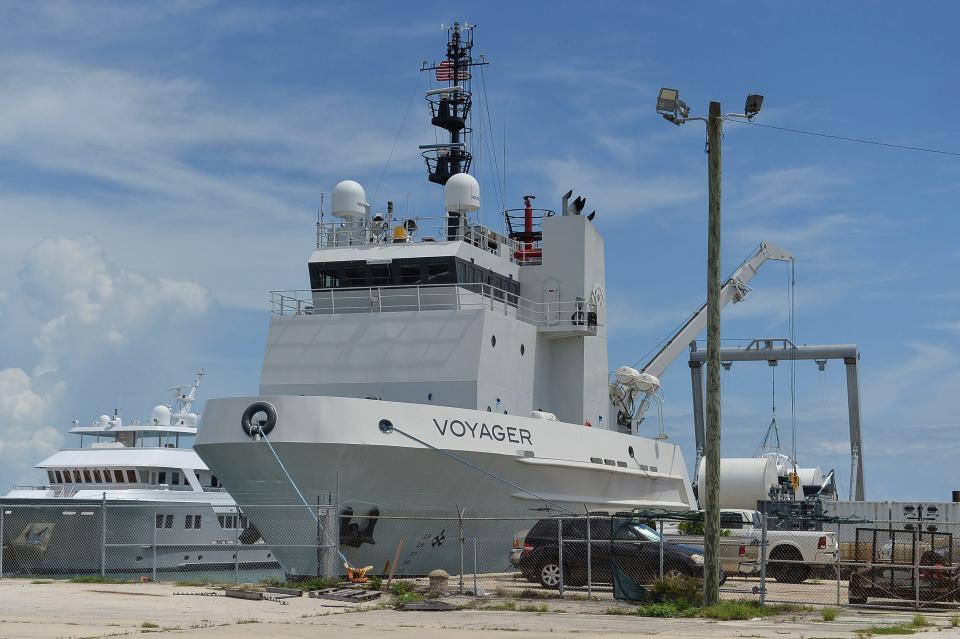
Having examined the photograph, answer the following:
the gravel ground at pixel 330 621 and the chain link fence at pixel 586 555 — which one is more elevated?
the chain link fence at pixel 586 555

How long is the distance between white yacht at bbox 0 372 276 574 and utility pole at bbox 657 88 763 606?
13.9 metres

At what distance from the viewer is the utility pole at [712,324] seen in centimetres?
1830

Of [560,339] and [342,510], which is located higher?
[560,339]

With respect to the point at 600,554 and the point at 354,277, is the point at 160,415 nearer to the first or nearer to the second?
the point at 354,277

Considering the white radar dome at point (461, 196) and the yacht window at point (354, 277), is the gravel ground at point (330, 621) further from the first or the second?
the white radar dome at point (461, 196)

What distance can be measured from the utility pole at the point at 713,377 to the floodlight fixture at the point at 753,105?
582 millimetres

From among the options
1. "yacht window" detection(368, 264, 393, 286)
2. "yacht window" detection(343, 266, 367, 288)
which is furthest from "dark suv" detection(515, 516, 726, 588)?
"yacht window" detection(343, 266, 367, 288)

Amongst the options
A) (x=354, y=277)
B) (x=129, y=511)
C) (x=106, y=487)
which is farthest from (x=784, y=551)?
(x=106, y=487)

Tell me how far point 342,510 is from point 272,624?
303 inches

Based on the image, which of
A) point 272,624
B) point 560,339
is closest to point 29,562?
point 560,339

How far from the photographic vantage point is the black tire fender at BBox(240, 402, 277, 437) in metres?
24.2

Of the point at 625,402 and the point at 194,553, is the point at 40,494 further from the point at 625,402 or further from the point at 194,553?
the point at 625,402

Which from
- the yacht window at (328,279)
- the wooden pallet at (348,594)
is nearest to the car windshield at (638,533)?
the wooden pallet at (348,594)

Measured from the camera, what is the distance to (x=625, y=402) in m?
35.2
